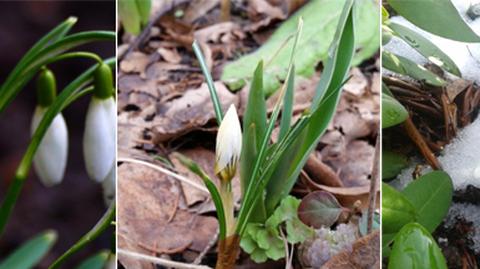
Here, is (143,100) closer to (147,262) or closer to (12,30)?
(147,262)

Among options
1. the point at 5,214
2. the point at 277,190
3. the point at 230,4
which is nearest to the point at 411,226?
the point at 277,190

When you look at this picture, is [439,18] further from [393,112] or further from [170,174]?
[170,174]

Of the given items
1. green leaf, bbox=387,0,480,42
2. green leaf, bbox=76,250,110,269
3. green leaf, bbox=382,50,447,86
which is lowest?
green leaf, bbox=76,250,110,269

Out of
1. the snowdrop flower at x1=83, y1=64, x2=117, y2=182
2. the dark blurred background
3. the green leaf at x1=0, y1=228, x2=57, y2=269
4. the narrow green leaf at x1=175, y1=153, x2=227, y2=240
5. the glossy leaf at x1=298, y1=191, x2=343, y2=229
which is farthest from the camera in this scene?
the dark blurred background

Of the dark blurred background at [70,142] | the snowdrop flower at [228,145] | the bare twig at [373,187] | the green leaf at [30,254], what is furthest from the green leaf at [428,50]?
the dark blurred background at [70,142]

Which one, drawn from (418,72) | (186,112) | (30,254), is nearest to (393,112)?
(418,72)

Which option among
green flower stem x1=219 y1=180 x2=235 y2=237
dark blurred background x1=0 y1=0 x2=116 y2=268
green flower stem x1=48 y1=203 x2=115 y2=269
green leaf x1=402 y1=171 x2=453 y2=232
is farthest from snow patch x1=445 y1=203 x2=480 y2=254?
dark blurred background x1=0 y1=0 x2=116 y2=268

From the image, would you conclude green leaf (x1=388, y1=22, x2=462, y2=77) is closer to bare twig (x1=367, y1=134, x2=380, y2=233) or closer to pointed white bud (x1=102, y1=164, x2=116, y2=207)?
bare twig (x1=367, y1=134, x2=380, y2=233)

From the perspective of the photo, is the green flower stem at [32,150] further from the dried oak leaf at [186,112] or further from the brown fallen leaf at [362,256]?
the brown fallen leaf at [362,256]
